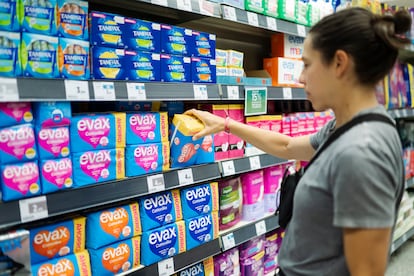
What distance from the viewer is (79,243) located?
142 centimetres

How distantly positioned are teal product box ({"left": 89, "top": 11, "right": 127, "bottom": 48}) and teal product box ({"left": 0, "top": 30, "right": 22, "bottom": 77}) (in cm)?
28

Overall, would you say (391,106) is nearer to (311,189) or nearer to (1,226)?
(311,189)

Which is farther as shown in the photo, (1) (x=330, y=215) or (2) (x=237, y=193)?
(2) (x=237, y=193)

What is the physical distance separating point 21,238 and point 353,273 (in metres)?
0.93

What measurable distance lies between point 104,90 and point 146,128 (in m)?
0.27

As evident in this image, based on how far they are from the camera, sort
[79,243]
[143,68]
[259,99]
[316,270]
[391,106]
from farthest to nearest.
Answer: [391,106] < [259,99] < [143,68] < [79,243] < [316,270]

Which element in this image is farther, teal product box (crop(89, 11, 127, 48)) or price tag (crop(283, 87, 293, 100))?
price tag (crop(283, 87, 293, 100))

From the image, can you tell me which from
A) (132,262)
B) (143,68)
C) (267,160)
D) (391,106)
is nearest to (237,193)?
(267,160)

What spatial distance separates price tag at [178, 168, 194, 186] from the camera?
1.68 meters

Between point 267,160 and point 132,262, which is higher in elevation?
point 267,160

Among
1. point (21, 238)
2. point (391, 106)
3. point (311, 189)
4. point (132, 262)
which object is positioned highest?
point (391, 106)

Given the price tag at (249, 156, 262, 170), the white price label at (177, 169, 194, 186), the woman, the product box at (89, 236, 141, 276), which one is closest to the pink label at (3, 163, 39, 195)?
the product box at (89, 236, 141, 276)

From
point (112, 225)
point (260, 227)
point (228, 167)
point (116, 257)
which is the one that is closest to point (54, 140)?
point (112, 225)

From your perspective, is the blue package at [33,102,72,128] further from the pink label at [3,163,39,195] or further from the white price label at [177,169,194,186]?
the white price label at [177,169,194,186]
